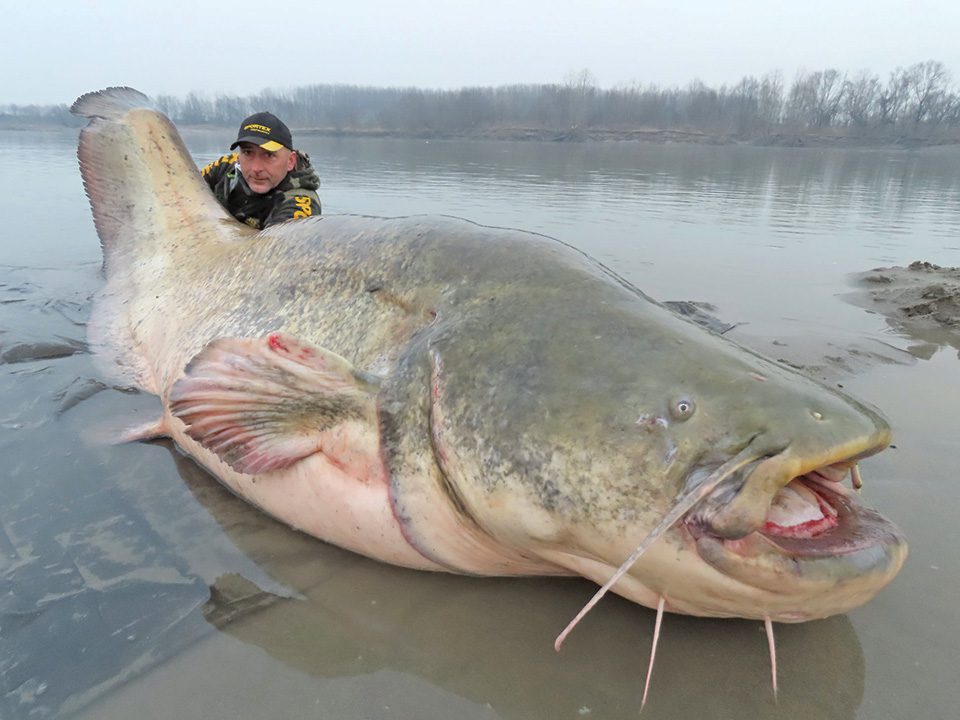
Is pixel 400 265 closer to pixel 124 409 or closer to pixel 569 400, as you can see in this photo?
pixel 569 400

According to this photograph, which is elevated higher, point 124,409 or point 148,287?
point 148,287

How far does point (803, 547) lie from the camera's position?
4.66 feet

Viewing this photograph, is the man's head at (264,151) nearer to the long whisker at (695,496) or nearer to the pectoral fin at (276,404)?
the pectoral fin at (276,404)

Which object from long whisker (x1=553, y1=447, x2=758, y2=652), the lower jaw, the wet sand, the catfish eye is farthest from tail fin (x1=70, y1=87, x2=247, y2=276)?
the lower jaw

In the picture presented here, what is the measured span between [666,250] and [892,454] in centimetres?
Answer: 576

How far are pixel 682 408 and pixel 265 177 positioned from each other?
3.74 metres

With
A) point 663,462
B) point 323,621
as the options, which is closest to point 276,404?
point 323,621

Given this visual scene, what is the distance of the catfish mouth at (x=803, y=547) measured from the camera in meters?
1.36

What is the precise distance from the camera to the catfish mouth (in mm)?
1364

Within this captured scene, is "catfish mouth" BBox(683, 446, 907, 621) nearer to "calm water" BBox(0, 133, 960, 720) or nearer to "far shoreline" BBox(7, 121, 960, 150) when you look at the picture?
"calm water" BBox(0, 133, 960, 720)

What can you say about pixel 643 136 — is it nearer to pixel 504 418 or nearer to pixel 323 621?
pixel 504 418

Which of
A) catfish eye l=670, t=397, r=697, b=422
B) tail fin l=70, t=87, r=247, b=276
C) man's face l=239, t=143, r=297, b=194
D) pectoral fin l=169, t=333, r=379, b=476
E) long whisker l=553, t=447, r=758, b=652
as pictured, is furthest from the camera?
man's face l=239, t=143, r=297, b=194

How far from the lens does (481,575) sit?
78.1 inches

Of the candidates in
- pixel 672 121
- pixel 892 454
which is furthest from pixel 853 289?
pixel 672 121
